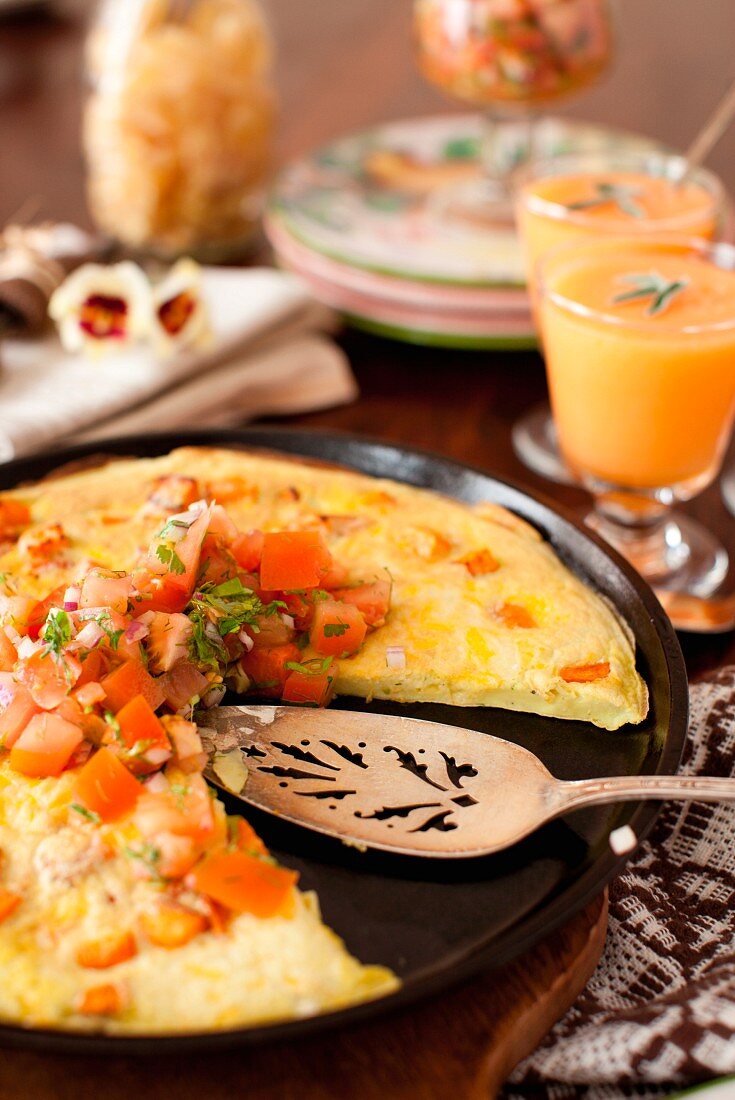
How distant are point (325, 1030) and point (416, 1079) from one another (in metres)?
0.24

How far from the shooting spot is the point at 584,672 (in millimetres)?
2381

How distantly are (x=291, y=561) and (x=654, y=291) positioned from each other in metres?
1.31

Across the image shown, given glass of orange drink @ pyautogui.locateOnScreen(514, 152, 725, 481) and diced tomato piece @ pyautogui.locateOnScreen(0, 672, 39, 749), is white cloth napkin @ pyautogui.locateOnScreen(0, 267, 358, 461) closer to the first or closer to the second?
glass of orange drink @ pyautogui.locateOnScreen(514, 152, 725, 481)

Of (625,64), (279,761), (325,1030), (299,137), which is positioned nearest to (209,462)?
(279,761)

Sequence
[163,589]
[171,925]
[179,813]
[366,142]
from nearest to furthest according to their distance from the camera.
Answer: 1. [171,925]
2. [179,813]
3. [163,589]
4. [366,142]

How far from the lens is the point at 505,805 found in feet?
6.81

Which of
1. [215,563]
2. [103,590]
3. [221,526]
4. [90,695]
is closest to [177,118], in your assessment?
[221,526]

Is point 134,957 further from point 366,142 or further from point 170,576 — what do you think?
point 366,142

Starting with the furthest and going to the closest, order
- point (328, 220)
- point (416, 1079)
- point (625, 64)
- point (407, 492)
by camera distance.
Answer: point (625, 64)
point (328, 220)
point (407, 492)
point (416, 1079)

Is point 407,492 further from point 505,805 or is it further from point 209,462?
point 505,805

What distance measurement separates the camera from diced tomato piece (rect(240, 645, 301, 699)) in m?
2.36

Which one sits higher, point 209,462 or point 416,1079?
point 209,462

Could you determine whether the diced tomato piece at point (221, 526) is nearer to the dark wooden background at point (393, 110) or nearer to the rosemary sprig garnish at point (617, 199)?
the dark wooden background at point (393, 110)

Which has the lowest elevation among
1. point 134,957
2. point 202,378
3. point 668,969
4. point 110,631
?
point 668,969
